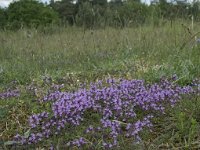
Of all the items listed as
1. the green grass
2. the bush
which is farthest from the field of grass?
the bush

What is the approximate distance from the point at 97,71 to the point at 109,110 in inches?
75.7

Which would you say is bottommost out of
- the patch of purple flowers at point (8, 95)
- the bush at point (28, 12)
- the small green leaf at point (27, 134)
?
the small green leaf at point (27, 134)

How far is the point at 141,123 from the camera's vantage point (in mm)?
2699

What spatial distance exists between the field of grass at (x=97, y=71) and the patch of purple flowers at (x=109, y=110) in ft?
0.19

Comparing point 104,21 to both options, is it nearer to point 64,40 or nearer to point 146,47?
point 64,40

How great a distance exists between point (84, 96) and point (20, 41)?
5.89 metres

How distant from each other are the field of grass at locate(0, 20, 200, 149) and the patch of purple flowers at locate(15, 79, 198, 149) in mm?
57

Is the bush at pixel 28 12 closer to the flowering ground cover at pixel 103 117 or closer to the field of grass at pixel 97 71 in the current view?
the field of grass at pixel 97 71

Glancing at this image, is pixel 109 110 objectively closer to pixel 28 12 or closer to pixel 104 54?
pixel 104 54

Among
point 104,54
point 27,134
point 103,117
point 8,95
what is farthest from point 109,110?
point 104,54

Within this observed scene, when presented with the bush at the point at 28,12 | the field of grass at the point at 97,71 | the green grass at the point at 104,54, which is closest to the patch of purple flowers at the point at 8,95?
the field of grass at the point at 97,71

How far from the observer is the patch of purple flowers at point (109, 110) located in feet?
8.89

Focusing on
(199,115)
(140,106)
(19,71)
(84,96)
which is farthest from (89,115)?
(19,71)

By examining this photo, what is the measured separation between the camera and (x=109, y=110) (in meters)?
2.92
